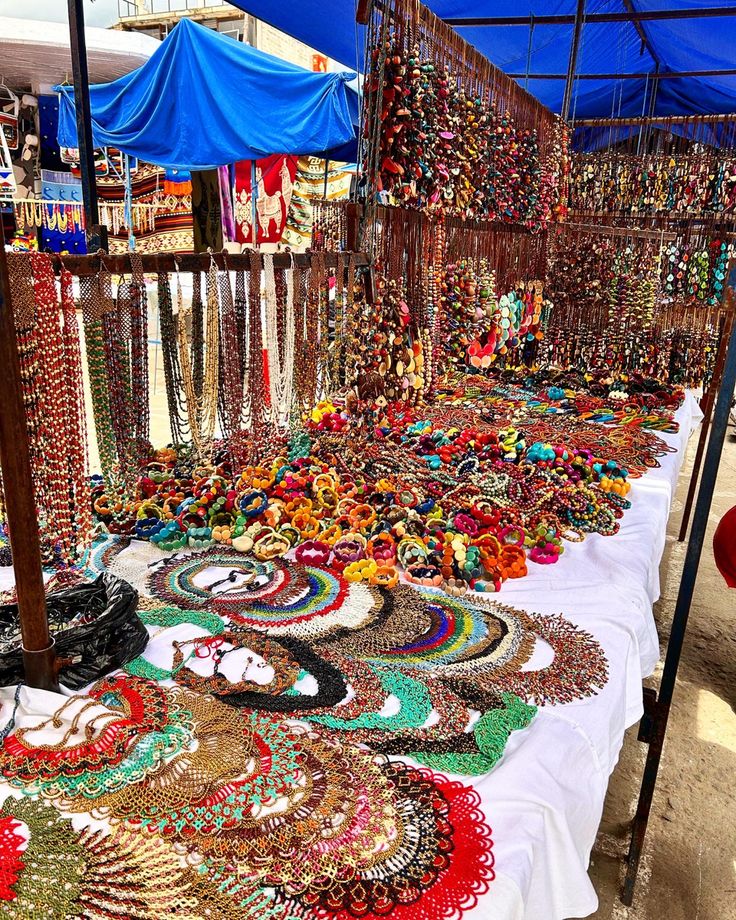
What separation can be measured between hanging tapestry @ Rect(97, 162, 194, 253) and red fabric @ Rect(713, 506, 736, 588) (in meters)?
9.36

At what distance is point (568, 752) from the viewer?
4.98 ft

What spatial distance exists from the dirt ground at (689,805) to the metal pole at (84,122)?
258 cm

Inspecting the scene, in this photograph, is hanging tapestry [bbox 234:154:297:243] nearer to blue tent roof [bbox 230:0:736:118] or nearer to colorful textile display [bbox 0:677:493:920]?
blue tent roof [bbox 230:0:736:118]

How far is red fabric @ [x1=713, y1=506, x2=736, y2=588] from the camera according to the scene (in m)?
2.78

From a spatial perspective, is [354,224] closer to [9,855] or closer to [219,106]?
[9,855]

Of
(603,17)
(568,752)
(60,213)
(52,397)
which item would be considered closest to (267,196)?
(60,213)

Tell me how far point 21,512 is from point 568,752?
1308 millimetres

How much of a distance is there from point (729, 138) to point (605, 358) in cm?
324

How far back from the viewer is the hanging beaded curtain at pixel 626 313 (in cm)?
558

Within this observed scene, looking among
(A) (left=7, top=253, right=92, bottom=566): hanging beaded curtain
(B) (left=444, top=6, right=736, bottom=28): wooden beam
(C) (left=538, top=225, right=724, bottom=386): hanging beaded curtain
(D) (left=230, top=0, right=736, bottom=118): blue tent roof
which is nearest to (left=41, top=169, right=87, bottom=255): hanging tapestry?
(D) (left=230, top=0, right=736, bottom=118): blue tent roof

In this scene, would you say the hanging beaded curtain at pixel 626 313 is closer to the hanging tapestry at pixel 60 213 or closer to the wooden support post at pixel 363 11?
the wooden support post at pixel 363 11

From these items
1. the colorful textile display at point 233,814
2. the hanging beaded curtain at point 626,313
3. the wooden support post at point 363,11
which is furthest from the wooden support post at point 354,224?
the hanging beaded curtain at point 626,313

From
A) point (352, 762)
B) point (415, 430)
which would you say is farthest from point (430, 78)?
point (352, 762)

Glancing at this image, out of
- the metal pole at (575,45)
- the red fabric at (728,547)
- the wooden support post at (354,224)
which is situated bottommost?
the red fabric at (728,547)
